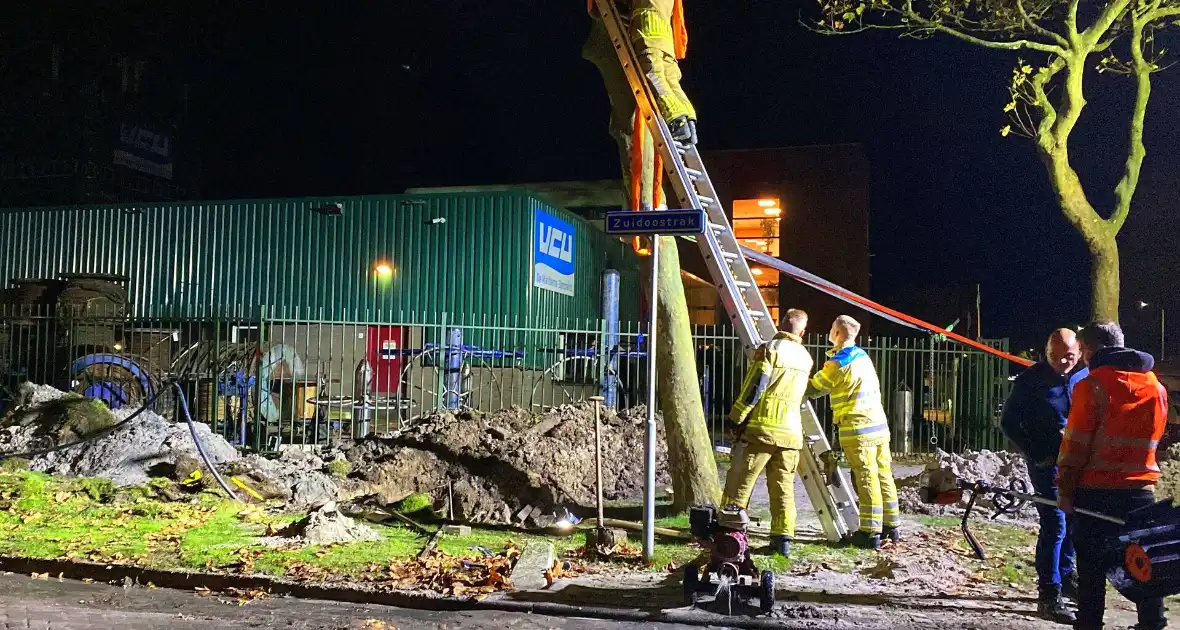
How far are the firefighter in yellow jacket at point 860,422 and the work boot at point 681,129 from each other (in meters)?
2.23

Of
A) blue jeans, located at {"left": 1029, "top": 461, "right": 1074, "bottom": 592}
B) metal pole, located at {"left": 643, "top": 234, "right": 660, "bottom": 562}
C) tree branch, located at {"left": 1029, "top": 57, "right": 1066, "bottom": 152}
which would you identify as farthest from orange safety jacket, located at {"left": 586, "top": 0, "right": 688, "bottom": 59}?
tree branch, located at {"left": 1029, "top": 57, "right": 1066, "bottom": 152}

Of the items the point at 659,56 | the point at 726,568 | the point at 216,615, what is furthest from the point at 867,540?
the point at 216,615

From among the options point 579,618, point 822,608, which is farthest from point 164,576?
point 822,608

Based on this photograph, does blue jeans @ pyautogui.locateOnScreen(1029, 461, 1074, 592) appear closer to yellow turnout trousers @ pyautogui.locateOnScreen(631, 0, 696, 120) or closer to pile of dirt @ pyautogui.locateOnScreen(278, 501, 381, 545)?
yellow turnout trousers @ pyautogui.locateOnScreen(631, 0, 696, 120)

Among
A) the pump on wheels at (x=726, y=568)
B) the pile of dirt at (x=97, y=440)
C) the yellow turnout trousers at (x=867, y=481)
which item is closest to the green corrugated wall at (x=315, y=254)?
the pile of dirt at (x=97, y=440)

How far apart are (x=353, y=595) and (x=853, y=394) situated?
4039 mm

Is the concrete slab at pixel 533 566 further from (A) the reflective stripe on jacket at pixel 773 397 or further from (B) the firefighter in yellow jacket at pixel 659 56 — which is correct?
(B) the firefighter in yellow jacket at pixel 659 56

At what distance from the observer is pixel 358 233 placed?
67.2 feet

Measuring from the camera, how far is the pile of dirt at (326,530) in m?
6.90

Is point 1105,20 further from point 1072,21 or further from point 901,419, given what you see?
point 901,419

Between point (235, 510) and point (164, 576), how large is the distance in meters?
2.29

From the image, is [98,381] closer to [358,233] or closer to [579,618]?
[358,233]

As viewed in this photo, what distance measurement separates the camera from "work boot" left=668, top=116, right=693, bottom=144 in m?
7.62

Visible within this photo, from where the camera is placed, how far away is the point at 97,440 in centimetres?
1026
